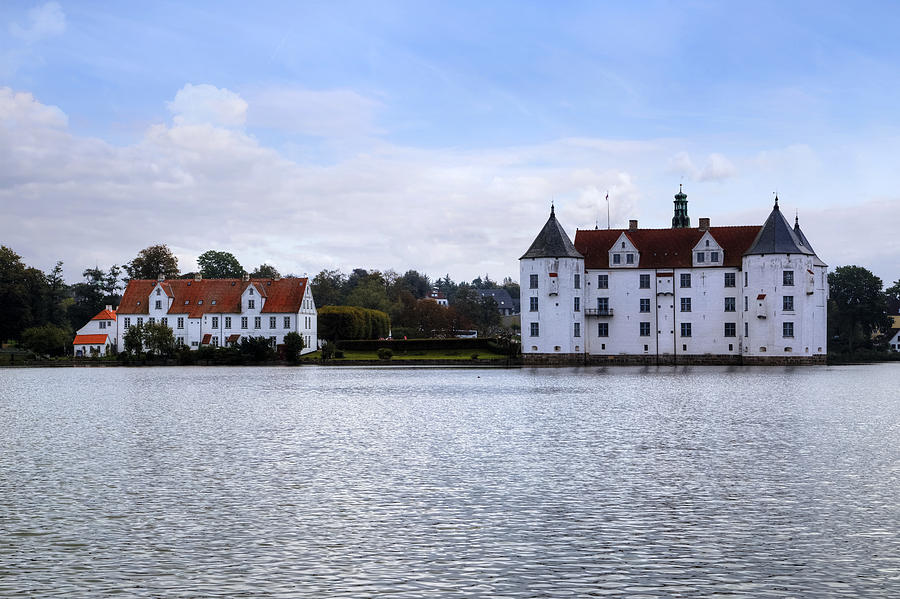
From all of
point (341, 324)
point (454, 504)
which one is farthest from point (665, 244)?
point (454, 504)

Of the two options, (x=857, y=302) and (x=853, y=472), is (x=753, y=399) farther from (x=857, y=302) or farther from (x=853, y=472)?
(x=857, y=302)

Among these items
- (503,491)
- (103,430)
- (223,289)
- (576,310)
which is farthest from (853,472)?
(223,289)

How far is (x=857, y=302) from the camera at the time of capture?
122m

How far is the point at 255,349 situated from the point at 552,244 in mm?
28207

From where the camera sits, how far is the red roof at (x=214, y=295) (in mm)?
95688

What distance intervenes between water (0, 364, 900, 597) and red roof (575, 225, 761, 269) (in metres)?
49.6

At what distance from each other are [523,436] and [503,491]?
27.8ft

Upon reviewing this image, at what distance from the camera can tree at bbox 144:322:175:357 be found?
8538 centimetres

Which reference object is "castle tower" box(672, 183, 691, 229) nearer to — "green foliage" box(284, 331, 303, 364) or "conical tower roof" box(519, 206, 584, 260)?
"conical tower roof" box(519, 206, 584, 260)

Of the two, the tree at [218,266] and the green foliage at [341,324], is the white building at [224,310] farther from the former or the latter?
the tree at [218,266]

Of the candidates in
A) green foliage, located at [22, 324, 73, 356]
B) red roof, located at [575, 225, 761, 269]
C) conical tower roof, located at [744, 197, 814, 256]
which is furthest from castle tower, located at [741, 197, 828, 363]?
green foliage, located at [22, 324, 73, 356]

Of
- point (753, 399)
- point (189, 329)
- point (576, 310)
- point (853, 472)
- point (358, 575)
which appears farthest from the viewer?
point (189, 329)

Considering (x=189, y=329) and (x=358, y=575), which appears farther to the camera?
(x=189, y=329)

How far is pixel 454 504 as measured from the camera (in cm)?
1460
